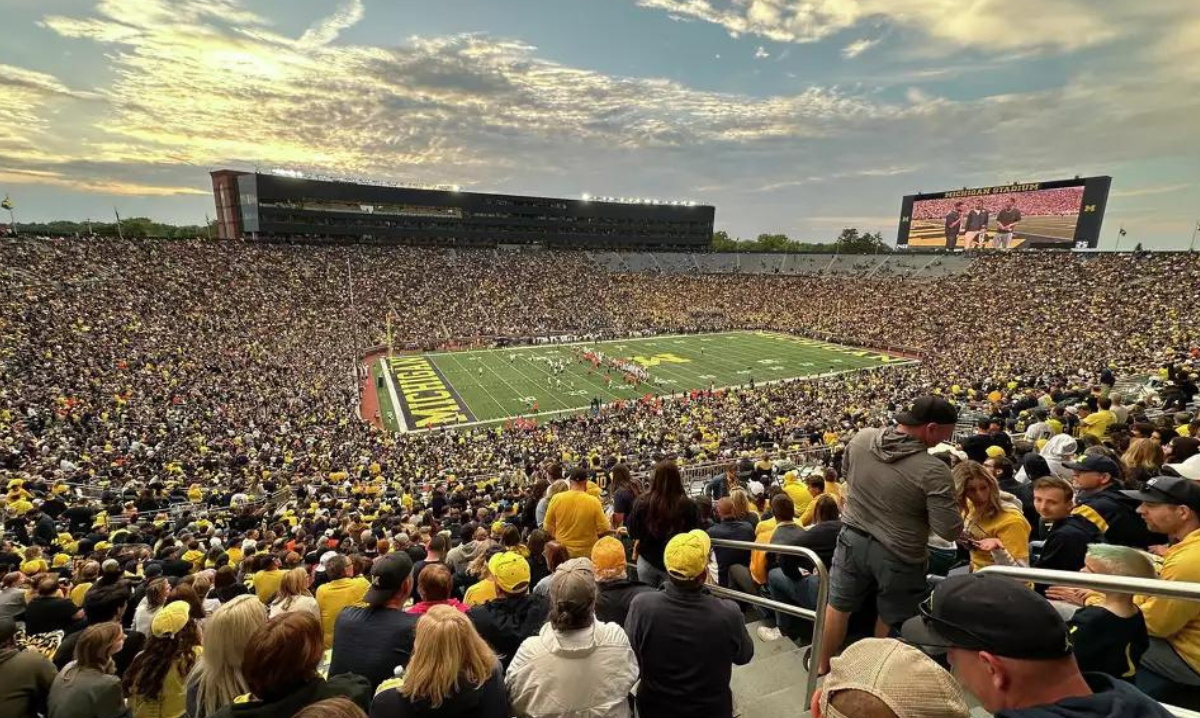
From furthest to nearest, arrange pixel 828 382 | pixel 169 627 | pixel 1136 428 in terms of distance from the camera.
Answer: pixel 828 382 < pixel 1136 428 < pixel 169 627

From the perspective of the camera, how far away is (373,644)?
3.68 meters

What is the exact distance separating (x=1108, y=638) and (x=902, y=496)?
117cm

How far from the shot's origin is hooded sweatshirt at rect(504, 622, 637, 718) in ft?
10.1

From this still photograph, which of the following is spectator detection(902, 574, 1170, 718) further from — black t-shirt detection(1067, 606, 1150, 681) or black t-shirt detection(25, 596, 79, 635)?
black t-shirt detection(25, 596, 79, 635)

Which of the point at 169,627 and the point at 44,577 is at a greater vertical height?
the point at 169,627

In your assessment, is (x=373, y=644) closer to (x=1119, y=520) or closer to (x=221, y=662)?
(x=221, y=662)

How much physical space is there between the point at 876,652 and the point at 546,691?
6.60 ft

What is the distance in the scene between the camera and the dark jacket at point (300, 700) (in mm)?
2557

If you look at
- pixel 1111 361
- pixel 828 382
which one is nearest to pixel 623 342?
pixel 828 382

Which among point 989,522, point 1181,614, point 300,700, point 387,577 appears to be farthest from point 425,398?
point 1181,614

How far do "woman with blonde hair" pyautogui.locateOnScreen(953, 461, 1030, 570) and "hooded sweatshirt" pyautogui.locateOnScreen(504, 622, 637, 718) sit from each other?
3.03m

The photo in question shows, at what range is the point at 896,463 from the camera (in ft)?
12.4

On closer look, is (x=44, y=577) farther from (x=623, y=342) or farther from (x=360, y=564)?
(x=623, y=342)

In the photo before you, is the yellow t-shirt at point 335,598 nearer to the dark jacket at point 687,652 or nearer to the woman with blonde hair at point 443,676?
the woman with blonde hair at point 443,676
